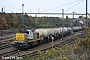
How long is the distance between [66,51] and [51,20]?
4932 cm

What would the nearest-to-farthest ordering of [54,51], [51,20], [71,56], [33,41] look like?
[71,56]
[54,51]
[33,41]
[51,20]

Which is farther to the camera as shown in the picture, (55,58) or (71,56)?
(55,58)

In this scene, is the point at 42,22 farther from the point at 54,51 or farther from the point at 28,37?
the point at 54,51

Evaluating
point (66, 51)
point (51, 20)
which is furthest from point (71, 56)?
point (51, 20)

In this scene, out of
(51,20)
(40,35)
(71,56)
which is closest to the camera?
(71,56)

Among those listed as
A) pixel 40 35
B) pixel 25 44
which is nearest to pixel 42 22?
pixel 40 35

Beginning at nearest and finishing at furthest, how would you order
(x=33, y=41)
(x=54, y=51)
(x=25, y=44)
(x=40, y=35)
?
(x=54, y=51) → (x=25, y=44) → (x=33, y=41) → (x=40, y=35)

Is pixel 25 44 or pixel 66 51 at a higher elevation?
pixel 66 51

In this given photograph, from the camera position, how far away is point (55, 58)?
10.6 meters

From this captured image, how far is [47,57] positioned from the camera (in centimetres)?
1045

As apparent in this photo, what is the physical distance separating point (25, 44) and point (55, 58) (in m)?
16.6

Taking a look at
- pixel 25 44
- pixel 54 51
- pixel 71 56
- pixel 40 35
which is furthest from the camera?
pixel 40 35

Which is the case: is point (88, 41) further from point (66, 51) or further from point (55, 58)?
point (55, 58)

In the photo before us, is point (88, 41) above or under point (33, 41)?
above
